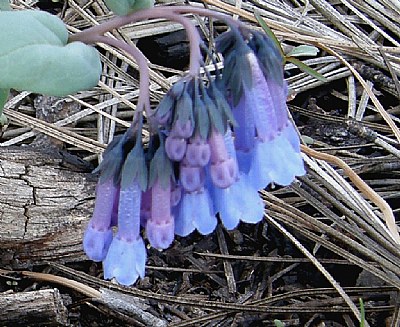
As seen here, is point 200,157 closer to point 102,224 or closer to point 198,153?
point 198,153

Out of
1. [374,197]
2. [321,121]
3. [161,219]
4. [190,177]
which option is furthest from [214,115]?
[321,121]

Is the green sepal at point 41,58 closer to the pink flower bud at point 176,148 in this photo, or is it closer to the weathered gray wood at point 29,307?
the pink flower bud at point 176,148

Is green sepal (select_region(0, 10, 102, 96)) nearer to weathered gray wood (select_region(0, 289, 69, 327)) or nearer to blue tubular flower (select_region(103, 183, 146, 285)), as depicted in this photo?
blue tubular flower (select_region(103, 183, 146, 285))

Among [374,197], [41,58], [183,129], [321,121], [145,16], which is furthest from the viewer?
[321,121]

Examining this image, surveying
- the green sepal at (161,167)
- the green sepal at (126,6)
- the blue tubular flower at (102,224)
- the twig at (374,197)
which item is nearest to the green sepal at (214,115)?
the green sepal at (161,167)

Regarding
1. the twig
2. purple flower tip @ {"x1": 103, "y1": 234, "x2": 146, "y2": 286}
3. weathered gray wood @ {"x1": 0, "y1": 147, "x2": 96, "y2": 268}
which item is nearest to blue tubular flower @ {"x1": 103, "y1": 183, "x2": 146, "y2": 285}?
purple flower tip @ {"x1": 103, "y1": 234, "x2": 146, "y2": 286}

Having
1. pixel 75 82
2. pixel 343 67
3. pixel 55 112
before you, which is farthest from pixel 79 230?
pixel 343 67

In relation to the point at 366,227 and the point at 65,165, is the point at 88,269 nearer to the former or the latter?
the point at 65,165
